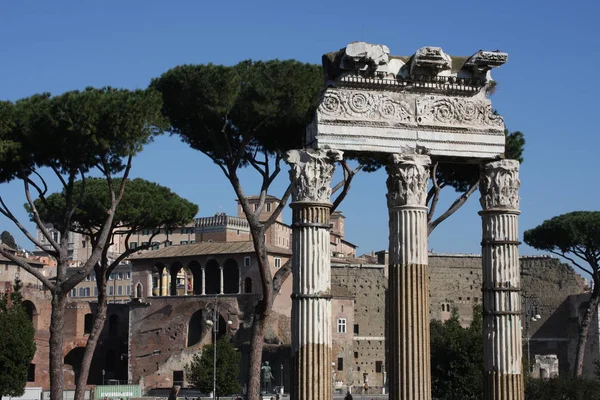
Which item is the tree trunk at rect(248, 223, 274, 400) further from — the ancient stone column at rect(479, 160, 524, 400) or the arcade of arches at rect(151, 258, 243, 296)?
the arcade of arches at rect(151, 258, 243, 296)

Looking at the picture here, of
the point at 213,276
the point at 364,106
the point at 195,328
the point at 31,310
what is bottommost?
the point at 195,328

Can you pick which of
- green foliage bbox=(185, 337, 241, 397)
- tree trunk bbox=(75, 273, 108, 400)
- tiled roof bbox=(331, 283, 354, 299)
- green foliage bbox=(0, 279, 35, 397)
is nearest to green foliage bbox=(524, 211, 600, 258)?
tiled roof bbox=(331, 283, 354, 299)

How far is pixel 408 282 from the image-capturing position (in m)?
13.3

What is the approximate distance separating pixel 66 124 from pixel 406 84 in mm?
10702

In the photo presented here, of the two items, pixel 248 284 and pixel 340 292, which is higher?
pixel 248 284

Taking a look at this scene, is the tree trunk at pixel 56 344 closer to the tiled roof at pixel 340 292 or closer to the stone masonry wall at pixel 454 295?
the stone masonry wall at pixel 454 295

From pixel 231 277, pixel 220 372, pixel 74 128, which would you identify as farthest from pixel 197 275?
pixel 74 128

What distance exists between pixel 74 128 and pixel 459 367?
A: 33.9 feet

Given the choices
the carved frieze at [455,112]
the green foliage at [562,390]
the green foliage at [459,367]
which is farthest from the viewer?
the green foliage at [459,367]

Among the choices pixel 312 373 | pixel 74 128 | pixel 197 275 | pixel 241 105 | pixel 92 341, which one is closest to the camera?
pixel 312 373

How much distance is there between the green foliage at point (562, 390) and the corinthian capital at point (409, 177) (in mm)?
12314

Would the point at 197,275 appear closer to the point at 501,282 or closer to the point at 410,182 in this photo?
the point at 501,282

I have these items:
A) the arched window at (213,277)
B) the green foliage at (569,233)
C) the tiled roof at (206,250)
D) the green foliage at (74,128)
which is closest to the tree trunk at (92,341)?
the green foliage at (74,128)

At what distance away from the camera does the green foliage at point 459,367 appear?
24766 millimetres
